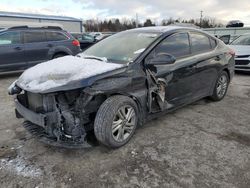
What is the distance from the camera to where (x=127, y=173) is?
102 inches

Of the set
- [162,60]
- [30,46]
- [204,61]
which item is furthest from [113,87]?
[30,46]

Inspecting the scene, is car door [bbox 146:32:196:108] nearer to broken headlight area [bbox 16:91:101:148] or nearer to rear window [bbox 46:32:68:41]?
broken headlight area [bbox 16:91:101:148]

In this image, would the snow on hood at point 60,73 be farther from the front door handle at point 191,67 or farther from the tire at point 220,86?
the tire at point 220,86

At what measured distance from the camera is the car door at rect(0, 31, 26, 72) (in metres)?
7.12

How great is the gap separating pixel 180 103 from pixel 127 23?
6091cm

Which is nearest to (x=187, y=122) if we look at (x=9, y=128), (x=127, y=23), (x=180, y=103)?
(x=180, y=103)

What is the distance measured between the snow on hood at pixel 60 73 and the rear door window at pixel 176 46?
863mm

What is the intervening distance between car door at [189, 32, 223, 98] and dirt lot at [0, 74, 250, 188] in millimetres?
712

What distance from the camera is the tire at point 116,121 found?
279cm

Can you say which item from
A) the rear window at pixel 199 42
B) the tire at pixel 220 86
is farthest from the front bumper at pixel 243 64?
the rear window at pixel 199 42

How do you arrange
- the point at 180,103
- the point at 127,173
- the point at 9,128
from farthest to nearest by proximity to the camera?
1. the point at 180,103
2. the point at 9,128
3. the point at 127,173

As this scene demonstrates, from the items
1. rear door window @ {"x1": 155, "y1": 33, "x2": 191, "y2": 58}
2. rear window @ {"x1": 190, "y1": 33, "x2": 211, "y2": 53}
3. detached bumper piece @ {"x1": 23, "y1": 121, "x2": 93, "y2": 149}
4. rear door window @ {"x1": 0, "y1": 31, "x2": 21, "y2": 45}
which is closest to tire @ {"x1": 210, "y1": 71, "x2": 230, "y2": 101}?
rear window @ {"x1": 190, "y1": 33, "x2": 211, "y2": 53}

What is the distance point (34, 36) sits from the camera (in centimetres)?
774

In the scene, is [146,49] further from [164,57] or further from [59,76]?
[59,76]
